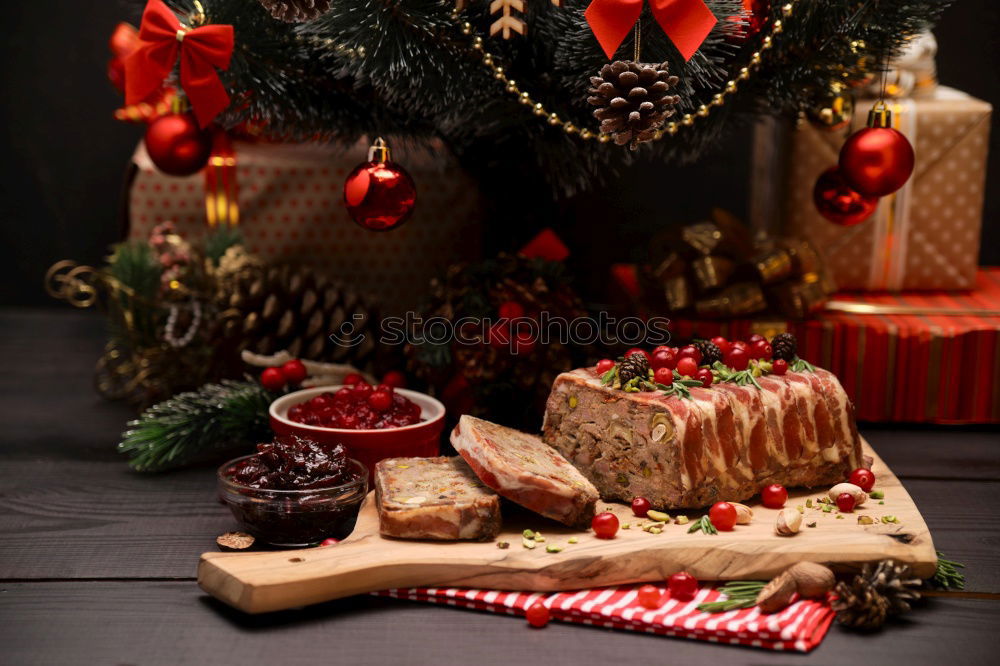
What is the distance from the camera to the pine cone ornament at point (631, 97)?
1.51 meters

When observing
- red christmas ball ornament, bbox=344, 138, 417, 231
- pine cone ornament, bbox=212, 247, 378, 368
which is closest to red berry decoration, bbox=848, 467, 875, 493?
red christmas ball ornament, bbox=344, 138, 417, 231

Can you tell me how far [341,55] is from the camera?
179 cm

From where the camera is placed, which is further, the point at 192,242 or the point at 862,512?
the point at 192,242

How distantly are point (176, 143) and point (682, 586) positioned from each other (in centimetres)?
137

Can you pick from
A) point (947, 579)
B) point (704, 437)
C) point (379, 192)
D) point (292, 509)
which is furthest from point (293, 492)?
point (947, 579)

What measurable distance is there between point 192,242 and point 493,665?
1472 millimetres

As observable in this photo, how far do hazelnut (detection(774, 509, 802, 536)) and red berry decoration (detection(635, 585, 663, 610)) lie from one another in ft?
0.80

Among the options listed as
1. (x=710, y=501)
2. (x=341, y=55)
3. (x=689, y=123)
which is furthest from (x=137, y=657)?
(x=689, y=123)

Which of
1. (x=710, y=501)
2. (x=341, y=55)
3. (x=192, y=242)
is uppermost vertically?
(x=341, y=55)

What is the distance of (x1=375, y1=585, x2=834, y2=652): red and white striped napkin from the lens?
136 centimetres

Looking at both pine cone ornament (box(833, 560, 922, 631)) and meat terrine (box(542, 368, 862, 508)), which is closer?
pine cone ornament (box(833, 560, 922, 631))

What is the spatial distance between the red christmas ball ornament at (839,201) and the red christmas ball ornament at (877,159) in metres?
0.21

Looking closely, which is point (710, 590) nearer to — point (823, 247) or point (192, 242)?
point (823, 247)

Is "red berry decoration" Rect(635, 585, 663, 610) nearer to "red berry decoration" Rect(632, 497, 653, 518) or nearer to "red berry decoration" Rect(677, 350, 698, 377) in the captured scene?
"red berry decoration" Rect(632, 497, 653, 518)
